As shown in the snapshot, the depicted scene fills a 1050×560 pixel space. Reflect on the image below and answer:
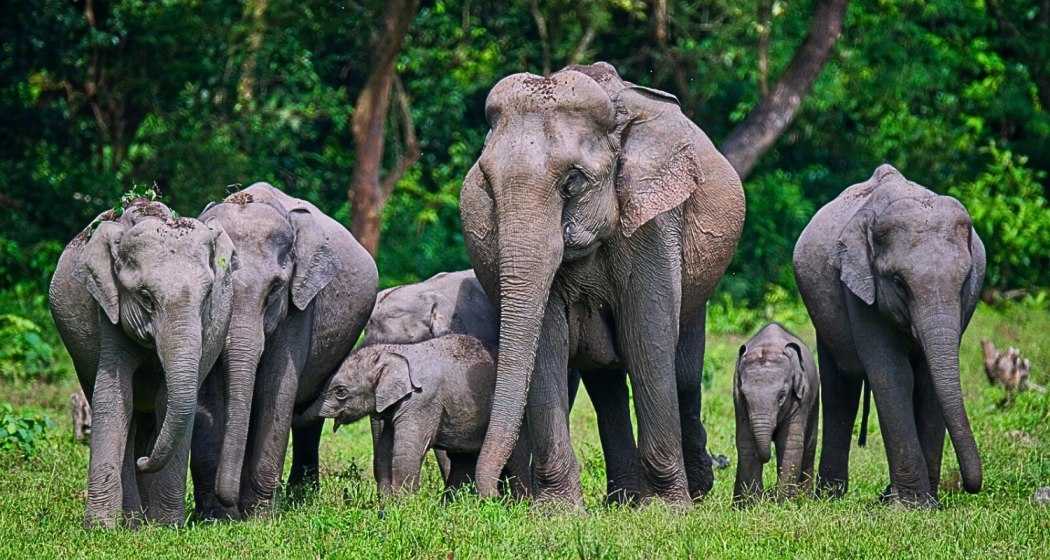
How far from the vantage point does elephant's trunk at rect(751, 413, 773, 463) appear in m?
10.1

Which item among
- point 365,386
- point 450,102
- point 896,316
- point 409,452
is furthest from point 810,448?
point 450,102

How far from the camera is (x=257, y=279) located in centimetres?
946

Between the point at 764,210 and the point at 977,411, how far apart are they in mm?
9026

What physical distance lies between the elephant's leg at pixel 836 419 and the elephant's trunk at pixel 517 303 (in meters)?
2.66

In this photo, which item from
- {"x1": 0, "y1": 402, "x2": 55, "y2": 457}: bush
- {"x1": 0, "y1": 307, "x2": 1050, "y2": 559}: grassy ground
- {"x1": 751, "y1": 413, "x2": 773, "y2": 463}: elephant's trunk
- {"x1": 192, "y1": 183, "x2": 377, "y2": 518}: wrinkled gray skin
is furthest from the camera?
{"x1": 0, "y1": 402, "x2": 55, "y2": 457}: bush

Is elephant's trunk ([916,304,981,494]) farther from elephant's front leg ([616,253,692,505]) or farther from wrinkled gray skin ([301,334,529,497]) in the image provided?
wrinkled gray skin ([301,334,529,497])

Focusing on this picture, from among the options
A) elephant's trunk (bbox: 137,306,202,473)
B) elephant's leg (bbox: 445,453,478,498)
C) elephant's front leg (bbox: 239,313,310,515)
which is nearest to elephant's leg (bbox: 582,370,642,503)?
elephant's leg (bbox: 445,453,478,498)

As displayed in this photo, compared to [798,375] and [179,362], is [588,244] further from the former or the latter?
[179,362]

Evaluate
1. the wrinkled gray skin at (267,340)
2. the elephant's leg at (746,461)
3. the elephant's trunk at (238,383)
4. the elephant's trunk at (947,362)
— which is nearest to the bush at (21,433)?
the wrinkled gray skin at (267,340)

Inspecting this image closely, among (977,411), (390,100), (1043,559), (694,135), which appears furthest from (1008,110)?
(1043,559)

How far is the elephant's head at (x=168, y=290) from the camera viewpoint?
8320 mm

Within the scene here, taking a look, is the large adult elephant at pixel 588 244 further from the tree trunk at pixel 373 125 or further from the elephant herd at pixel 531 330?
the tree trunk at pixel 373 125

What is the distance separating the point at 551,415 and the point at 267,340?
1.69 metres

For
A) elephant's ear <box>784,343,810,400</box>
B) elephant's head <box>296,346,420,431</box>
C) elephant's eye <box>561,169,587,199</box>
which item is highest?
elephant's eye <box>561,169,587,199</box>
